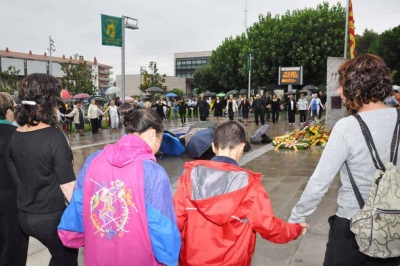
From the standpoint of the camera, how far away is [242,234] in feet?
6.88

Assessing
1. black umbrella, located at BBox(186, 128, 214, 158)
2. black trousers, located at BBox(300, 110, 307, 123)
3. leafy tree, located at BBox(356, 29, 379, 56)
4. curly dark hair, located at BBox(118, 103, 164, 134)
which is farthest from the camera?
leafy tree, located at BBox(356, 29, 379, 56)

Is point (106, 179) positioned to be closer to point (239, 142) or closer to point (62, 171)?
point (62, 171)

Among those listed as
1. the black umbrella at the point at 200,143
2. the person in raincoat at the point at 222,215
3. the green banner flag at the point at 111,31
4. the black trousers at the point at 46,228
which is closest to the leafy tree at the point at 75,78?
the green banner flag at the point at 111,31

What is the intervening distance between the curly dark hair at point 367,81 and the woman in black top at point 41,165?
5.76ft

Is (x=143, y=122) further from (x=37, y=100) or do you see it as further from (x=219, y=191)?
A: (x=37, y=100)

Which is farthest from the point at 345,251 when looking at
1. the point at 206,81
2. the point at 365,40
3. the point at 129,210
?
the point at 206,81

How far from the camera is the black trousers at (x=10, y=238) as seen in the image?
270 cm

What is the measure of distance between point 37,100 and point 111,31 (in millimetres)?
11462

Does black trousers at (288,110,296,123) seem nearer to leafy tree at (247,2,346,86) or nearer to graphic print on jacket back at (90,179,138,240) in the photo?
leafy tree at (247,2,346,86)

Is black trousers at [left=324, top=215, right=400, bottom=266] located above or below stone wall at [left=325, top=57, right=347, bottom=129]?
below

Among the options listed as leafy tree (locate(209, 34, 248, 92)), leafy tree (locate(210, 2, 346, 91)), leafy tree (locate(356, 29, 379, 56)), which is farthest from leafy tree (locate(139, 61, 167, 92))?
leafy tree (locate(356, 29, 379, 56))

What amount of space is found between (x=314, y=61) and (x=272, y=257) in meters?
33.0

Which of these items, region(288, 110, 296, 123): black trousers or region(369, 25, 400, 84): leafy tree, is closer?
region(288, 110, 296, 123): black trousers

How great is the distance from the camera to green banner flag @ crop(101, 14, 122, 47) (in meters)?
12.9
